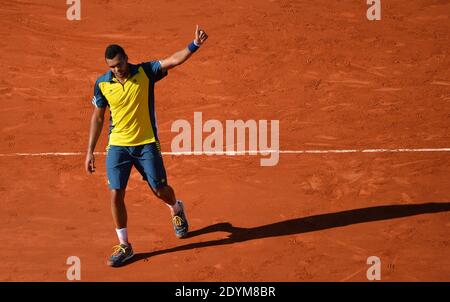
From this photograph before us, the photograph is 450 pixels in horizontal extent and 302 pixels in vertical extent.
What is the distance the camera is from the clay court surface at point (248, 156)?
8695 millimetres

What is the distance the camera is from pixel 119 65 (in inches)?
315

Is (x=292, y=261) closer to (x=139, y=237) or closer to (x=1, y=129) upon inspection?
(x=139, y=237)

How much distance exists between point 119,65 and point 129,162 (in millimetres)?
1204

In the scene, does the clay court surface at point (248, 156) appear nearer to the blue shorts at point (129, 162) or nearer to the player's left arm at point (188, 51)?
the blue shorts at point (129, 162)

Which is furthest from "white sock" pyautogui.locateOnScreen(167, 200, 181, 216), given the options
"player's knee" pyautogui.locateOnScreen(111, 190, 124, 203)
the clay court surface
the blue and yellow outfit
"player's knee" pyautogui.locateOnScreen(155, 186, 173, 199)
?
"player's knee" pyautogui.locateOnScreen(111, 190, 124, 203)

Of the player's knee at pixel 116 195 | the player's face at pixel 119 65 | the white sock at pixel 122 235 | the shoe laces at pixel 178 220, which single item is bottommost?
the white sock at pixel 122 235

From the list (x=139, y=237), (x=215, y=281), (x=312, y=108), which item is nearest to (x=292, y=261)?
(x=215, y=281)

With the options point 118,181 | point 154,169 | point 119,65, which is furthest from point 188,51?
point 118,181

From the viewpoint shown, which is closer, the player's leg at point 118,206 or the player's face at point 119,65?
the player's face at point 119,65

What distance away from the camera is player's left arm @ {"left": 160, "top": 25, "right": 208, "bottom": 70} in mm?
8039

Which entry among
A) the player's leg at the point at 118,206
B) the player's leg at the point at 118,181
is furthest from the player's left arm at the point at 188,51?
the player's leg at the point at 118,206

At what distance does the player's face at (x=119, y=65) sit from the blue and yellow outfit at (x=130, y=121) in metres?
0.10

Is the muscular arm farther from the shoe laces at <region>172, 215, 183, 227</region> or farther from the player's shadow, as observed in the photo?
the player's shadow

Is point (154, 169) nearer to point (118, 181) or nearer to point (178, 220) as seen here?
point (118, 181)
